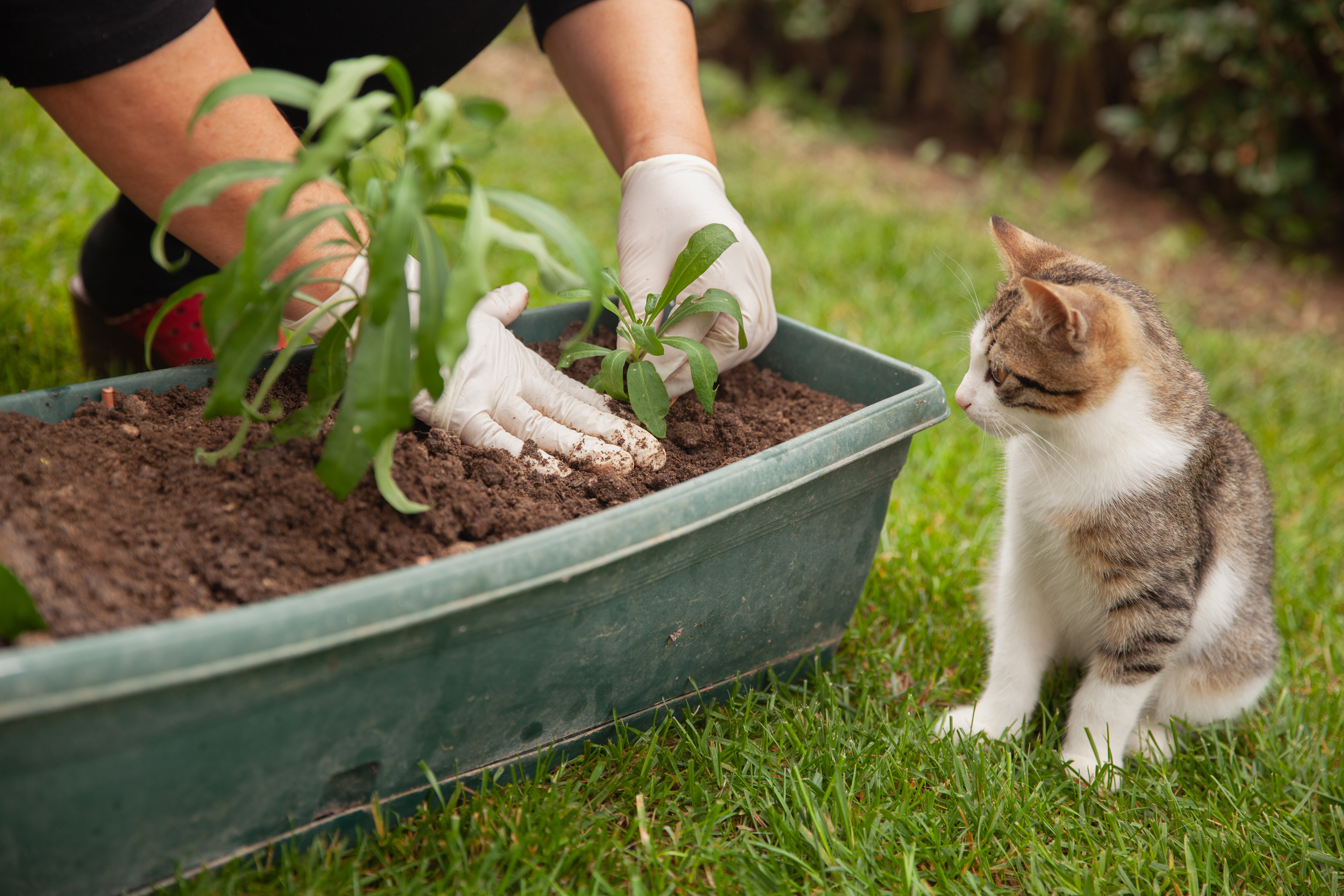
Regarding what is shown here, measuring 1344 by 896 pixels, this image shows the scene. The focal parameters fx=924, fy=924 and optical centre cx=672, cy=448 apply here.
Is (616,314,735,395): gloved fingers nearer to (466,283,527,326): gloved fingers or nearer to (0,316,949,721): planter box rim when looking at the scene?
(466,283,527,326): gloved fingers

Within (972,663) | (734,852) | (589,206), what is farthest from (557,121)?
(734,852)

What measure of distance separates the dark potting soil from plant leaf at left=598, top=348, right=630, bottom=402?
6.1 inches

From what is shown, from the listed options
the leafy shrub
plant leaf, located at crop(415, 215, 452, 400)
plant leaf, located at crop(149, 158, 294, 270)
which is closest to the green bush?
the leafy shrub

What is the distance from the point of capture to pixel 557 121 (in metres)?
5.26

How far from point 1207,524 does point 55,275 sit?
3.07 m

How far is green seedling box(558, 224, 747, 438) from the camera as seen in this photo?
57.9 inches

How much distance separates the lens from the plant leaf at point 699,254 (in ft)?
4.86

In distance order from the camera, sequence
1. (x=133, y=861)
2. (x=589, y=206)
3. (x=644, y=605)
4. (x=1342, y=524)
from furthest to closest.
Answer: (x=589, y=206)
(x=1342, y=524)
(x=644, y=605)
(x=133, y=861)

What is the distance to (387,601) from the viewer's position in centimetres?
97

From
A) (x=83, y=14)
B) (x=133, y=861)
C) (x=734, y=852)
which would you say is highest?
(x=83, y=14)

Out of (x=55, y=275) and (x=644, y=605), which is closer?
(x=644, y=605)

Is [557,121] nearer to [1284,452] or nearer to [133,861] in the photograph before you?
[1284,452]

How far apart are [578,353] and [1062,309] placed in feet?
2.45

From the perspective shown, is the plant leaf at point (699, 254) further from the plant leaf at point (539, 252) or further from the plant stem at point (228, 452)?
the plant stem at point (228, 452)
